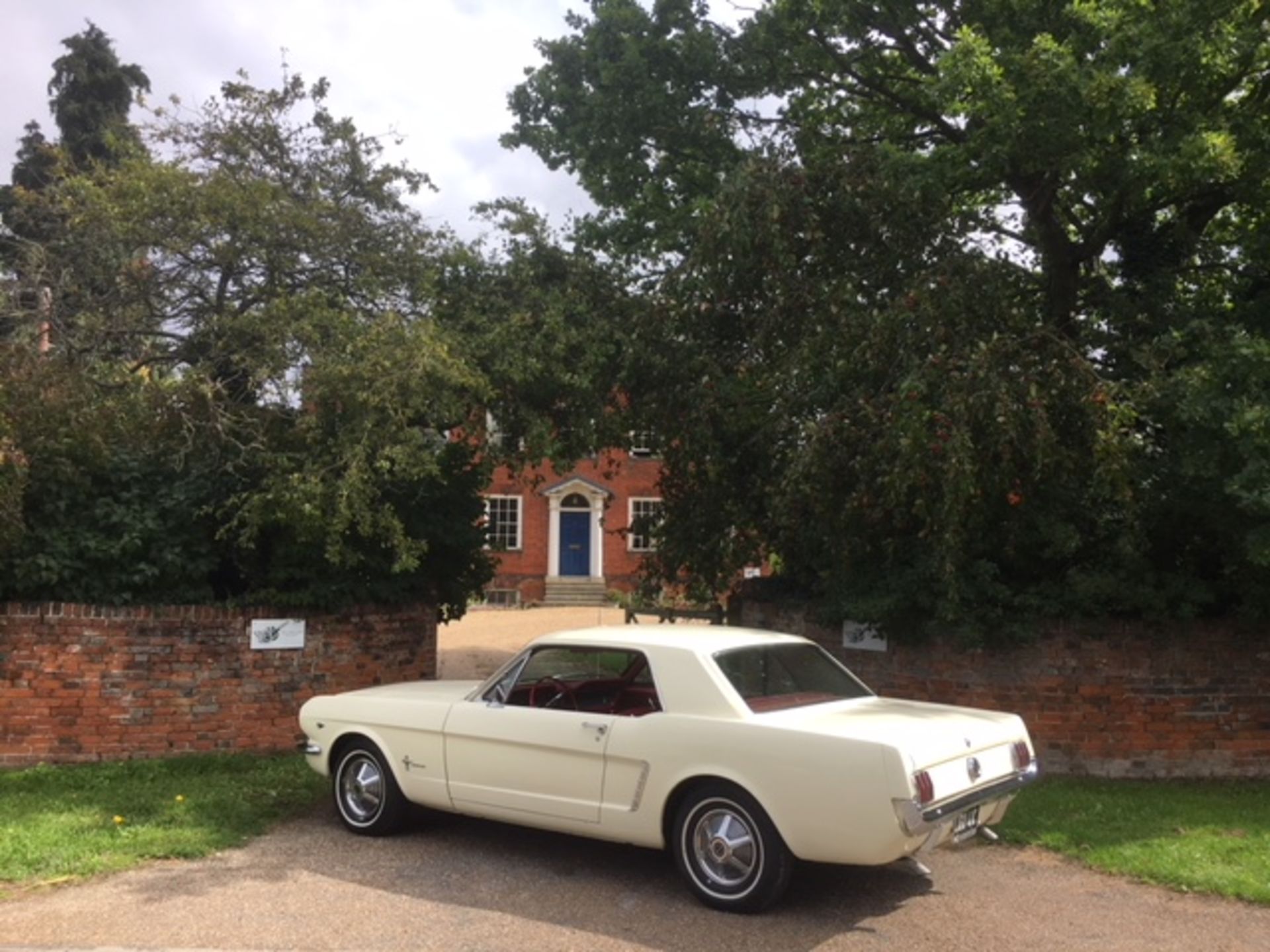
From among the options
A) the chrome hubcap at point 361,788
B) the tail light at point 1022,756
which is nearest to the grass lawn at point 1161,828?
the tail light at point 1022,756

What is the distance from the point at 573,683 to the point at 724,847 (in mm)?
1609

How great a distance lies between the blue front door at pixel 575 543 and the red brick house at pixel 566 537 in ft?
0.06

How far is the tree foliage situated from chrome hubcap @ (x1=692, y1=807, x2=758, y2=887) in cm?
333

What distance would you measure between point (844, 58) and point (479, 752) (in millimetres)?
8986

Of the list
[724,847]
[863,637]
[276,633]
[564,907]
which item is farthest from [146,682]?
[863,637]

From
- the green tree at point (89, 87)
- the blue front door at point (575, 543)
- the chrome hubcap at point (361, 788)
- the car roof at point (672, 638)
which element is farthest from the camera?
the blue front door at point (575, 543)

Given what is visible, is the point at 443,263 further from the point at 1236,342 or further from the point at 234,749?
the point at 1236,342

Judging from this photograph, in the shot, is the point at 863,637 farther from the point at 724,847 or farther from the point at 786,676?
the point at 724,847

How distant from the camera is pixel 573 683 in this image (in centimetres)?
678

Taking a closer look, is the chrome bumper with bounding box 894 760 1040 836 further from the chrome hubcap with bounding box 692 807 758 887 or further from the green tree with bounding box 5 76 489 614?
the green tree with bounding box 5 76 489 614

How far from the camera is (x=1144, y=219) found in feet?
36.2

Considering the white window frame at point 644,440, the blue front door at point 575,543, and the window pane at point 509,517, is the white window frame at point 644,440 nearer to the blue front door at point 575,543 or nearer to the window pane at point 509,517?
the window pane at point 509,517

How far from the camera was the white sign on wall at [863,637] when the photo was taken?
9648mm

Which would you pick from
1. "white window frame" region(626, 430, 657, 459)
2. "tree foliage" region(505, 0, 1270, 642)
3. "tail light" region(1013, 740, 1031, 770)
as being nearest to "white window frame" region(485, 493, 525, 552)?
"tree foliage" region(505, 0, 1270, 642)
